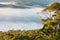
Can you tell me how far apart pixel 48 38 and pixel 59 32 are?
222 millimetres

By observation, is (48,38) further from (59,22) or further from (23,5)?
(23,5)

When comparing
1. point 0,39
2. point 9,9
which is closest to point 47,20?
point 0,39

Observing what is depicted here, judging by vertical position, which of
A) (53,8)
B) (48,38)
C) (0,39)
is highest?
(53,8)

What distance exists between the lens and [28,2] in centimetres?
726

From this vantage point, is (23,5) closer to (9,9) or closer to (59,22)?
(9,9)

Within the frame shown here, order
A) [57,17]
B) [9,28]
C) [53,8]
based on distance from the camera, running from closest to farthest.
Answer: [53,8] → [57,17] → [9,28]

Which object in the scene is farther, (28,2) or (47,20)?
(28,2)

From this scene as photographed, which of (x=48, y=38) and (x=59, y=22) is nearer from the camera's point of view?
(x=59, y=22)

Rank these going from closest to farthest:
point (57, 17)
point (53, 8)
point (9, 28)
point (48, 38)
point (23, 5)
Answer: point (53, 8)
point (57, 17)
point (48, 38)
point (9, 28)
point (23, 5)

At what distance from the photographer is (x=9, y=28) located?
6.32 meters

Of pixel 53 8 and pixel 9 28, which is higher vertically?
pixel 53 8

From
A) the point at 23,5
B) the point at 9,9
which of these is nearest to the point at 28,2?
the point at 23,5

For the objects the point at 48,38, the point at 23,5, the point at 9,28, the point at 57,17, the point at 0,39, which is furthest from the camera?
the point at 23,5

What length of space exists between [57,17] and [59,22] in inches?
4.7
